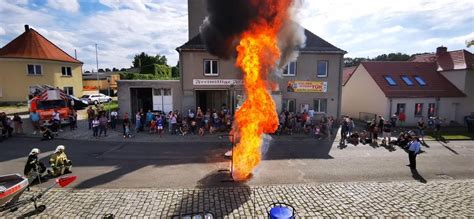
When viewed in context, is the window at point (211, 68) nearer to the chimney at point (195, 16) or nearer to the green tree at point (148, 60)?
the chimney at point (195, 16)

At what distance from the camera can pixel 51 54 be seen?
104ft

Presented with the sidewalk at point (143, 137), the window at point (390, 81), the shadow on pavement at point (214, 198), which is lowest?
the shadow on pavement at point (214, 198)

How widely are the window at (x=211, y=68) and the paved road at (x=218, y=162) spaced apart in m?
6.63

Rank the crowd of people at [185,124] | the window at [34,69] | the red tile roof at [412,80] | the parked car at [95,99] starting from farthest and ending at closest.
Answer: the parked car at [95,99], the window at [34,69], the red tile roof at [412,80], the crowd of people at [185,124]

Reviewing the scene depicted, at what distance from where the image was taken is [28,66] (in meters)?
30.1

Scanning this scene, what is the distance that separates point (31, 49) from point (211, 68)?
2449 centimetres

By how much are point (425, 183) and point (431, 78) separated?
19.4 m

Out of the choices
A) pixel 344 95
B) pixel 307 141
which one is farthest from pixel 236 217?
pixel 344 95

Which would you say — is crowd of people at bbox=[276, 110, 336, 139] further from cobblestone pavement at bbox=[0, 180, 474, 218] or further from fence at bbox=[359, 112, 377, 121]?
cobblestone pavement at bbox=[0, 180, 474, 218]

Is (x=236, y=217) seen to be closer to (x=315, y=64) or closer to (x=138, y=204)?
(x=138, y=204)

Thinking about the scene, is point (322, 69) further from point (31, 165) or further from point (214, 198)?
point (31, 165)

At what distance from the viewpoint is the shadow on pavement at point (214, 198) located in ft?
23.7

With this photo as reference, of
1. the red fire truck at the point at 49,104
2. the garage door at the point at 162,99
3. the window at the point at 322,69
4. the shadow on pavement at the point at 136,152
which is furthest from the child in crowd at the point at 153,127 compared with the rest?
the window at the point at 322,69

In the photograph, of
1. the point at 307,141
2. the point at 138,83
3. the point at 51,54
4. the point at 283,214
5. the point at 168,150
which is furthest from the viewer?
the point at 51,54
